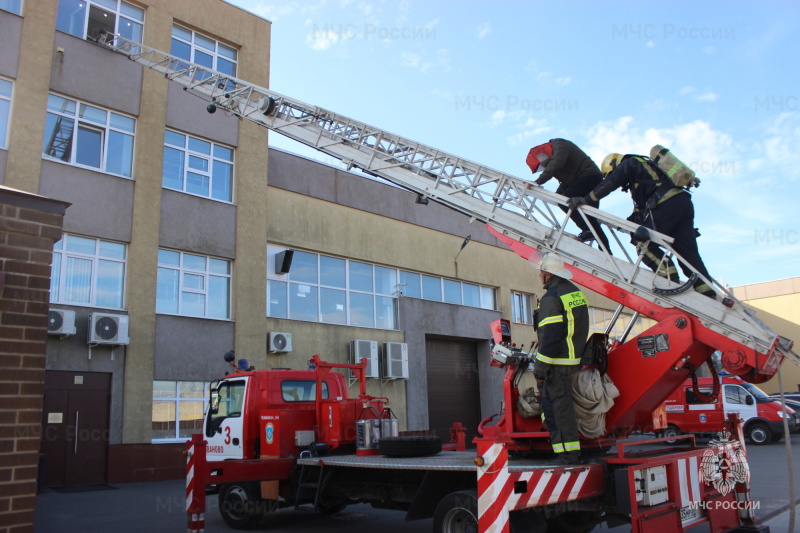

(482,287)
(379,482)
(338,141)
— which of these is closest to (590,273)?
(379,482)

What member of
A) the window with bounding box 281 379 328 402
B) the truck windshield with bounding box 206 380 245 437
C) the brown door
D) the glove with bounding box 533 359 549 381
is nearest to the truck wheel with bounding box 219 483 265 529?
the truck windshield with bounding box 206 380 245 437

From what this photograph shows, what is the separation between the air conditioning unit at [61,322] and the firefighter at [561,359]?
36.2 ft

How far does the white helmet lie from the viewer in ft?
20.1

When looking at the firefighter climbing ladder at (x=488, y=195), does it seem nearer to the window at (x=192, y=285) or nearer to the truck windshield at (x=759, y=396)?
the window at (x=192, y=285)

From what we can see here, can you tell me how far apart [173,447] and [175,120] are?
828cm

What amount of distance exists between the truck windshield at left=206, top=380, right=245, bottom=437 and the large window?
309 inches

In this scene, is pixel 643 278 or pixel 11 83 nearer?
pixel 643 278

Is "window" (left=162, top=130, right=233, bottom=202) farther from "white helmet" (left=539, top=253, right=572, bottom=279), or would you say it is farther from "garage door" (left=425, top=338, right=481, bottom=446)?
"white helmet" (left=539, top=253, right=572, bottom=279)

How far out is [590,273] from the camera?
22.0 feet

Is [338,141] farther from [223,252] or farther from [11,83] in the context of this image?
[11,83]

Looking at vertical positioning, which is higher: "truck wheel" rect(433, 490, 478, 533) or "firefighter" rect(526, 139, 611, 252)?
"firefighter" rect(526, 139, 611, 252)

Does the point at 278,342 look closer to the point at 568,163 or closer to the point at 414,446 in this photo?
the point at 414,446

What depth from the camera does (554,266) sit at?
6.15 metres

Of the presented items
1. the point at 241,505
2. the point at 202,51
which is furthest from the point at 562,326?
the point at 202,51
